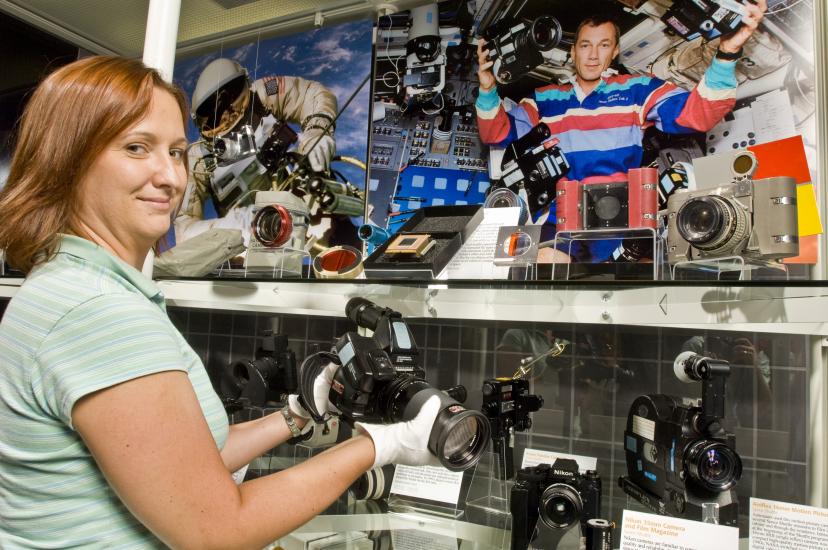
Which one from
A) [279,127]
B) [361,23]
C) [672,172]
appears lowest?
[672,172]

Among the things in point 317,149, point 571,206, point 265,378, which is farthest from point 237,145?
point 571,206

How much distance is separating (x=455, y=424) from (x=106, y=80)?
711mm

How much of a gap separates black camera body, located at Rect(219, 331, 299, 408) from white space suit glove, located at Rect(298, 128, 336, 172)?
4.90ft

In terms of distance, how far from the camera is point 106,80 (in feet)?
2.96

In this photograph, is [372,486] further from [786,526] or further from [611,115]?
[611,115]

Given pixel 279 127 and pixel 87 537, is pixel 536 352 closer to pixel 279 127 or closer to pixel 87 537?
pixel 87 537

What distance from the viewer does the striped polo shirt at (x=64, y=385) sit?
73 centimetres

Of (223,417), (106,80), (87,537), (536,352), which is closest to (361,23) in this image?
(536,352)

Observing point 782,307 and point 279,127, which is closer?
point 782,307

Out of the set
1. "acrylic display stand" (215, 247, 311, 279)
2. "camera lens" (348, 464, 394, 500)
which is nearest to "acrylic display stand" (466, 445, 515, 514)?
"camera lens" (348, 464, 394, 500)

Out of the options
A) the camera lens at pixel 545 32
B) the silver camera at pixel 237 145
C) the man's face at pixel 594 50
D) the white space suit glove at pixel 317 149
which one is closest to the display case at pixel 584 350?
the silver camera at pixel 237 145

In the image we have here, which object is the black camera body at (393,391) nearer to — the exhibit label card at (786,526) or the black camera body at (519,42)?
the exhibit label card at (786,526)

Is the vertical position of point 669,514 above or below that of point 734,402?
below

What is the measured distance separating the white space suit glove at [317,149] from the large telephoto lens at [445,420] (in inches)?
80.8
